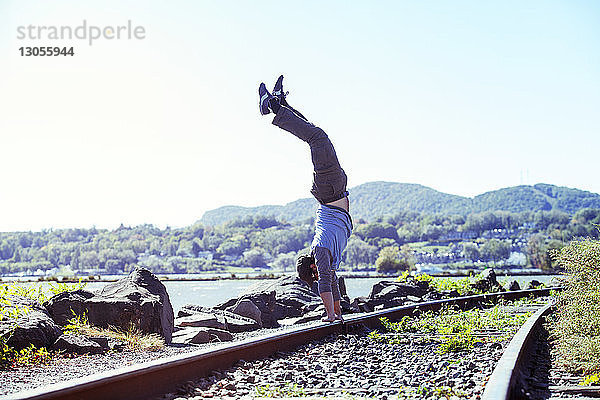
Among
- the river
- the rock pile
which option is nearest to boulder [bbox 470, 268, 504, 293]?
the river

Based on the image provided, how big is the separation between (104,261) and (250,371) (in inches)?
3865

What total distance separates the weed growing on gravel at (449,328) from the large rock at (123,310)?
2.67 m

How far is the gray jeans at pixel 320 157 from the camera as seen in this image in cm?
827

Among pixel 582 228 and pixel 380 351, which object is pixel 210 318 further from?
pixel 582 228

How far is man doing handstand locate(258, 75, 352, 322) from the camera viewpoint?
325 inches

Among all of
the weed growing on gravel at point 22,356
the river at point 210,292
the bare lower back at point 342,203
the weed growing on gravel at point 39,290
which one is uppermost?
the bare lower back at point 342,203

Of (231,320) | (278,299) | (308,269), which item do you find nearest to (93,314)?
(231,320)

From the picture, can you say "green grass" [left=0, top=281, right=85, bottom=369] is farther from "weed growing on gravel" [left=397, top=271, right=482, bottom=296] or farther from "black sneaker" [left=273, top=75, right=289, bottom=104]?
"weed growing on gravel" [left=397, top=271, right=482, bottom=296]

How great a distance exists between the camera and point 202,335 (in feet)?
29.8

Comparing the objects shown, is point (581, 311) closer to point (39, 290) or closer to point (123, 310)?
point (123, 310)

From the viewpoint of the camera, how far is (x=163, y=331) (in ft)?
26.7

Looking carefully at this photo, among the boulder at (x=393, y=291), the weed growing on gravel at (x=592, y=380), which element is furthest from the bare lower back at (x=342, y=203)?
→ the boulder at (x=393, y=291)

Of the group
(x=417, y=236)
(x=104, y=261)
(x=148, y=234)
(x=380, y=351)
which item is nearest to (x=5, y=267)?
(x=104, y=261)

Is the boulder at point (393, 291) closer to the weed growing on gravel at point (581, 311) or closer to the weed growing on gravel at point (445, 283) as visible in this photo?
the weed growing on gravel at point (445, 283)
